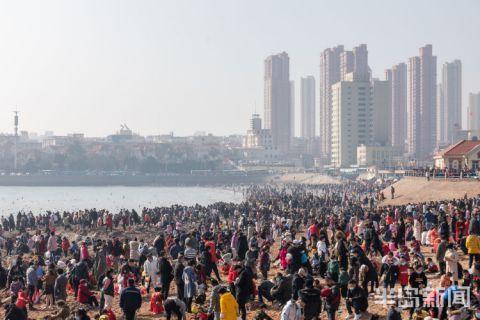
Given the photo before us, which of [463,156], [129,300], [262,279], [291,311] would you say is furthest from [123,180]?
[291,311]

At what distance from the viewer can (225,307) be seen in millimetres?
11312

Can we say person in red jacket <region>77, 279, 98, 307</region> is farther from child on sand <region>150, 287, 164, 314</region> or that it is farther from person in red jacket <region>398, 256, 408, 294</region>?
person in red jacket <region>398, 256, 408, 294</region>

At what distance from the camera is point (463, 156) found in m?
50.1

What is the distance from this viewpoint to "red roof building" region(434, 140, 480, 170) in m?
48.9

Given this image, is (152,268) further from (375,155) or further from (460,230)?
(375,155)

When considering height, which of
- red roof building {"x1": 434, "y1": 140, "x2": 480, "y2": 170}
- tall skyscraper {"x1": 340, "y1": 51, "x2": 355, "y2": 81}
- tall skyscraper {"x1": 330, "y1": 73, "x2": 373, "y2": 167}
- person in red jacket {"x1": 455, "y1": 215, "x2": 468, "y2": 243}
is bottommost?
person in red jacket {"x1": 455, "y1": 215, "x2": 468, "y2": 243}

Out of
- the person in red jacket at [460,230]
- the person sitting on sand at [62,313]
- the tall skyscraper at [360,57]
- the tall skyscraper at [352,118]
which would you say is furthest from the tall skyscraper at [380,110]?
the person sitting on sand at [62,313]

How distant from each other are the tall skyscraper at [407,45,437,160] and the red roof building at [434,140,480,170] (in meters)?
131

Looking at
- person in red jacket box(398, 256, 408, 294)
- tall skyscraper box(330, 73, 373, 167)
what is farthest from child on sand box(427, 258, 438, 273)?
tall skyscraper box(330, 73, 373, 167)

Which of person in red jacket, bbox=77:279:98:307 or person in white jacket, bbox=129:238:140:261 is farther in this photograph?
person in white jacket, bbox=129:238:140:261

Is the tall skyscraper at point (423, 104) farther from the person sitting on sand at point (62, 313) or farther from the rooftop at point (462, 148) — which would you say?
the person sitting on sand at point (62, 313)

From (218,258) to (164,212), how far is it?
21220 millimetres

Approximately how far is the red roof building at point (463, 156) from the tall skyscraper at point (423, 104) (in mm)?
131135

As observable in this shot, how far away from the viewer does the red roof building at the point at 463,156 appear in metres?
48.9
